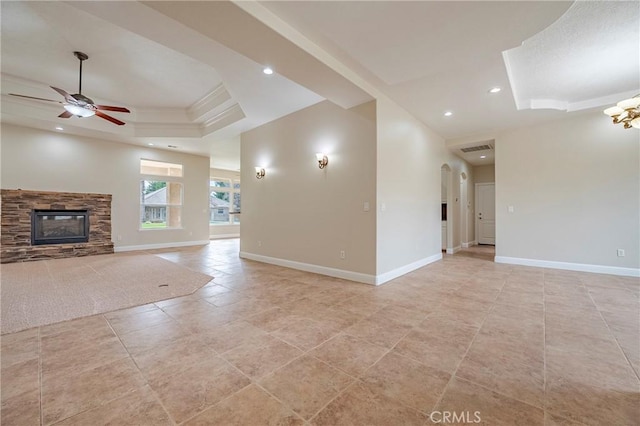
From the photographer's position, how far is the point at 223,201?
1100 cm

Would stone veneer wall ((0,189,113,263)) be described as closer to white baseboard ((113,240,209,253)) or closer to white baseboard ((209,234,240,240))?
white baseboard ((113,240,209,253))

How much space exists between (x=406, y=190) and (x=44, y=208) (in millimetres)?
8192

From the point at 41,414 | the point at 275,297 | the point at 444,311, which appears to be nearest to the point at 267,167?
the point at 275,297

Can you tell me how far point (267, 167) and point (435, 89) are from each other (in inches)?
137

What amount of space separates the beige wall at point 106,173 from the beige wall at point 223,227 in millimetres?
1681

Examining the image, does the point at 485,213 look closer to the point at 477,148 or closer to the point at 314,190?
the point at 477,148

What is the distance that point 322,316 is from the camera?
2.69 meters

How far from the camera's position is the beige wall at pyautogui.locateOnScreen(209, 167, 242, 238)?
1057cm

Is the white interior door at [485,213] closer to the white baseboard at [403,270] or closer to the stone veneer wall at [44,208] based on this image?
the white baseboard at [403,270]

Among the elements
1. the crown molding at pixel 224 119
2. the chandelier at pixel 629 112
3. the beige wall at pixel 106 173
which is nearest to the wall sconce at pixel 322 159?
the crown molding at pixel 224 119

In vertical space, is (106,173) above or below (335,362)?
above

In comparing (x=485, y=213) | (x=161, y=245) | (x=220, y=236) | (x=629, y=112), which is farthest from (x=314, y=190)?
(x=220, y=236)

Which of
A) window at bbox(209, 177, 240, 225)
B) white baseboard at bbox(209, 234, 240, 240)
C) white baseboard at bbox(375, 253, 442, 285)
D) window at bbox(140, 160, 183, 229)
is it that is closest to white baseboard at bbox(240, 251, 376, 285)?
white baseboard at bbox(375, 253, 442, 285)

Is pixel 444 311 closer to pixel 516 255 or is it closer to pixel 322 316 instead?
pixel 322 316
